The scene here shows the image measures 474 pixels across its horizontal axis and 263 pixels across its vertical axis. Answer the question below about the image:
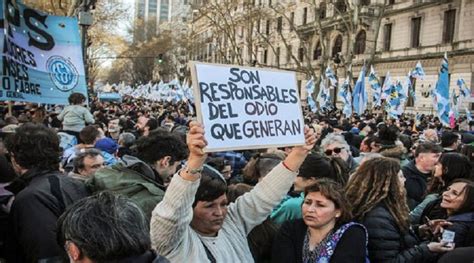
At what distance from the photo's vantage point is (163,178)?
348 cm

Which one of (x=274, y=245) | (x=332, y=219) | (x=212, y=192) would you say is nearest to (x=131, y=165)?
(x=212, y=192)

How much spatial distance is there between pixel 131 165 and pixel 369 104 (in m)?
36.6

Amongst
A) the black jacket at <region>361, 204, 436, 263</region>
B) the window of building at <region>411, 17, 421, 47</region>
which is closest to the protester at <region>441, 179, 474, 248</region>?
the black jacket at <region>361, 204, 436, 263</region>

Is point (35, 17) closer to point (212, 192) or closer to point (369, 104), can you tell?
point (212, 192)

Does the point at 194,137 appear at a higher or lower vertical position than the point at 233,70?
lower

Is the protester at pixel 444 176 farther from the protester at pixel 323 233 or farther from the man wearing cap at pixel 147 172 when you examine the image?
the man wearing cap at pixel 147 172

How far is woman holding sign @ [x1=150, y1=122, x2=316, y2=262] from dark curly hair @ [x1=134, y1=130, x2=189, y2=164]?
0.66m

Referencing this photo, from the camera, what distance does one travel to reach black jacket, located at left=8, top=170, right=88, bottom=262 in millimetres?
2766

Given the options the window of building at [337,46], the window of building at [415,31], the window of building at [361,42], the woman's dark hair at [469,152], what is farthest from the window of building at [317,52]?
the woman's dark hair at [469,152]

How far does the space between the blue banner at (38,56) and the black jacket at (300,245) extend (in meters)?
3.52

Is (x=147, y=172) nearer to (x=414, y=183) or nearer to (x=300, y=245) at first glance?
(x=300, y=245)

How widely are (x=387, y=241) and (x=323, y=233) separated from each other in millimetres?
422

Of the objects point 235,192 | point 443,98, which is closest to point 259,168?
point 235,192

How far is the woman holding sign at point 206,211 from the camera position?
2402 mm
